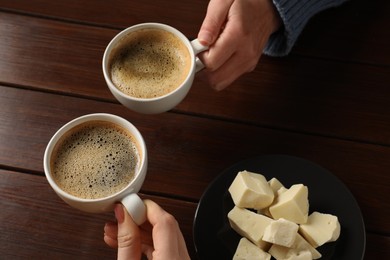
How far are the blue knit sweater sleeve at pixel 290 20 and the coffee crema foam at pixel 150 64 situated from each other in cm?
23

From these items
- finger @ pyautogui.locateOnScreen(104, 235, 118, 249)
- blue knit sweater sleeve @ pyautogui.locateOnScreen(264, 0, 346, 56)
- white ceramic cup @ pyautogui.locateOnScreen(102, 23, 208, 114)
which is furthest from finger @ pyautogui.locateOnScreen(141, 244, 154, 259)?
blue knit sweater sleeve @ pyautogui.locateOnScreen(264, 0, 346, 56)

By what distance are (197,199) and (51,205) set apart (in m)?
0.27

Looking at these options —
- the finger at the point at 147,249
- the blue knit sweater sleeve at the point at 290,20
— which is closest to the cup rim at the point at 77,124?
the finger at the point at 147,249

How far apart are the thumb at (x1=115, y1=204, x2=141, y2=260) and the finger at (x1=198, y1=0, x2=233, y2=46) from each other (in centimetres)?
35

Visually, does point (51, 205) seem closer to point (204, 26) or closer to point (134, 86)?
point (134, 86)

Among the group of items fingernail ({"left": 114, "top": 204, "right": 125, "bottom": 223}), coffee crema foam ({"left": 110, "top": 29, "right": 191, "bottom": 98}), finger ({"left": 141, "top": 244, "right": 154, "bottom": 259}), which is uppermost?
coffee crema foam ({"left": 110, "top": 29, "right": 191, "bottom": 98})

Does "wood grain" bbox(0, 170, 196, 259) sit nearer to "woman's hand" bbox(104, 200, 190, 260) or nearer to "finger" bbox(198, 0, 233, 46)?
"woman's hand" bbox(104, 200, 190, 260)

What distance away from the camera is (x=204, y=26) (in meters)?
0.92

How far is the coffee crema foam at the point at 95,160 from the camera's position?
2.58 ft

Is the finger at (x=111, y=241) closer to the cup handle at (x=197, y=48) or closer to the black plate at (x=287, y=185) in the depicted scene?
the black plate at (x=287, y=185)

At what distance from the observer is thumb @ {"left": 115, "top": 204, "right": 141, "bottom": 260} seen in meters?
0.73

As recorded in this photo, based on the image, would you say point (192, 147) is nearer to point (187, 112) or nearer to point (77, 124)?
point (187, 112)

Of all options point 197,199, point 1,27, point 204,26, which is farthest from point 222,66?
point 1,27

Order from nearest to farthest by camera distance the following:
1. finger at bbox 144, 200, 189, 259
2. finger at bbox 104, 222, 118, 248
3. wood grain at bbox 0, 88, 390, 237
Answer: finger at bbox 144, 200, 189, 259
finger at bbox 104, 222, 118, 248
wood grain at bbox 0, 88, 390, 237
